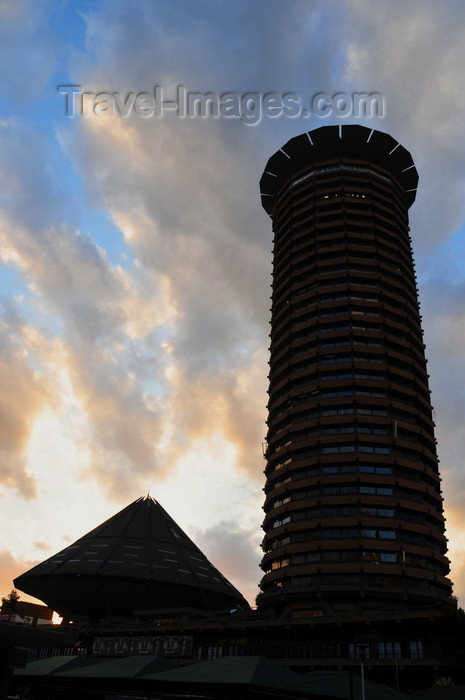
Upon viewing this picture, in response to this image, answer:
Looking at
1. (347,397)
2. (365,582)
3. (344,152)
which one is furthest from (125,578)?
(344,152)

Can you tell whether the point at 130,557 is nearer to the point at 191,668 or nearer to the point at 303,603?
the point at 303,603

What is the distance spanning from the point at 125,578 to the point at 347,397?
4039 cm

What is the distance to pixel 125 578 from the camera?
80.3 metres

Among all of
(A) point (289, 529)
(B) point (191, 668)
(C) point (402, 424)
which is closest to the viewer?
(B) point (191, 668)

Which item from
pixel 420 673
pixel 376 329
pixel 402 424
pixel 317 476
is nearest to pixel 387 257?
pixel 376 329

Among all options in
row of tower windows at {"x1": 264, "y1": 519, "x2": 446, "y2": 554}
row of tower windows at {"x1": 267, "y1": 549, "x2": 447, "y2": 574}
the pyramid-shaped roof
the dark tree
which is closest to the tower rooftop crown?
row of tower windows at {"x1": 264, "y1": 519, "x2": 446, "y2": 554}

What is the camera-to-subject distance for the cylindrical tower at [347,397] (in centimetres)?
6725

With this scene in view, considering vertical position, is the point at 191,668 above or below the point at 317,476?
below

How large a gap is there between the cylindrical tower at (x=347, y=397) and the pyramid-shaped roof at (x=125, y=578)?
1560cm

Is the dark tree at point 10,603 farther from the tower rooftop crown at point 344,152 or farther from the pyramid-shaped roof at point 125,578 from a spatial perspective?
the tower rooftop crown at point 344,152

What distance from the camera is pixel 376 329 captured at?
86.2 meters

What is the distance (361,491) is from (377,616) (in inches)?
718

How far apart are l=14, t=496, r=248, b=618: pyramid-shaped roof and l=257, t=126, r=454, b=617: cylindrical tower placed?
51.2 feet

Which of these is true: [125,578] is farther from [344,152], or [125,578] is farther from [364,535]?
[344,152]
